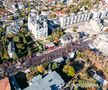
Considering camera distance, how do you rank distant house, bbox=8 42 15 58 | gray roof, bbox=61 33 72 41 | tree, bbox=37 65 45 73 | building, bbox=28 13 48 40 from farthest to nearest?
gray roof, bbox=61 33 72 41 → building, bbox=28 13 48 40 → distant house, bbox=8 42 15 58 → tree, bbox=37 65 45 73

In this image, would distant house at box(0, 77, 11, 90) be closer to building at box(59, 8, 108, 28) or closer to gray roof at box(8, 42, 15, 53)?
gray roof at box(8, 42, 15, 53)

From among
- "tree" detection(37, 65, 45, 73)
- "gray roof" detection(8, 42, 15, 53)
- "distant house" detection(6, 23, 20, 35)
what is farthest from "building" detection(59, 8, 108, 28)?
"tree" detection(37, 65, 45, 73)

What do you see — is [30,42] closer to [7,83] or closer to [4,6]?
[7,83]

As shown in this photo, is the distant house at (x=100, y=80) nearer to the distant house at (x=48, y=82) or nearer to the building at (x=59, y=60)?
the distant house at (x=48, y=82)

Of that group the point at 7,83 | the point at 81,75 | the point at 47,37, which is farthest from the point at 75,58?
the point at 7,83

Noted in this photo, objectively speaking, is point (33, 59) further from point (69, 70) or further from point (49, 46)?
point (69, 70)

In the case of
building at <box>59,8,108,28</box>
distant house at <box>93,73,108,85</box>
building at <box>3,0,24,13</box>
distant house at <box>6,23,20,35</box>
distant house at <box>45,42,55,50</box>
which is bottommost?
distant house at <box>93,73,108,85</box>

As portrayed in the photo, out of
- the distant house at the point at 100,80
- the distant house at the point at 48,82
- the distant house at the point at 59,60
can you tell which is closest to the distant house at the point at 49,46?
the distant house at the point at 59,60
